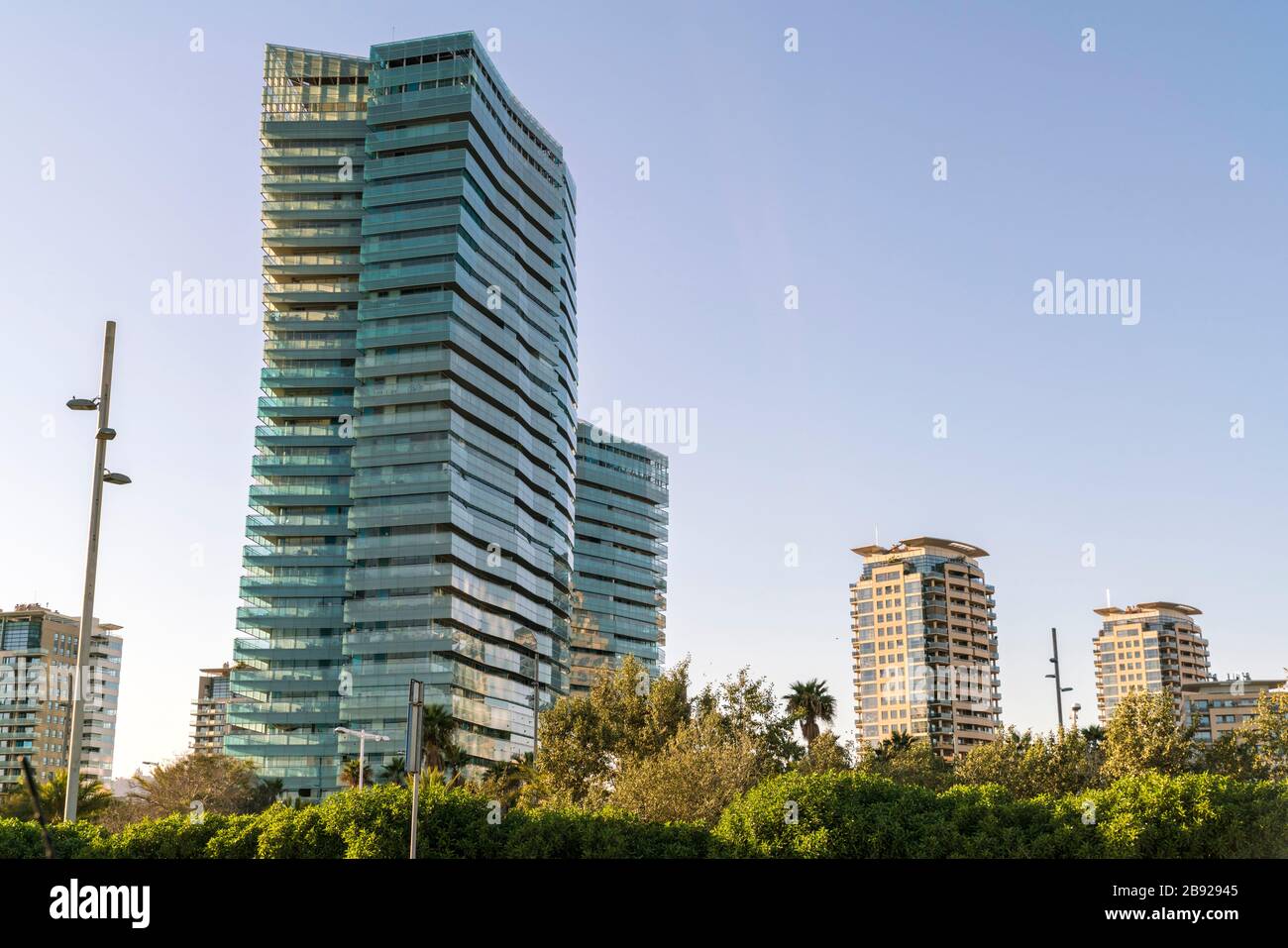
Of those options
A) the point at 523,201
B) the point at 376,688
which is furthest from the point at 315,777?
the point at 523,201

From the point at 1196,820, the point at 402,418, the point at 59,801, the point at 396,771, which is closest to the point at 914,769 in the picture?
the point at 1196,820

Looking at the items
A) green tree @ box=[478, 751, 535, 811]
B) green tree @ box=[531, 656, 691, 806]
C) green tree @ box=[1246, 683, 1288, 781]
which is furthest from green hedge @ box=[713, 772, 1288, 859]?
green tree @ box=[478, 751, 535, 811]

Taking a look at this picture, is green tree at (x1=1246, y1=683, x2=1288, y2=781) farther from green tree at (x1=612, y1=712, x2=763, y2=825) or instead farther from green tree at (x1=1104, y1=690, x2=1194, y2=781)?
green tree at (x1=612, y1=712, x2=763, y2=825)

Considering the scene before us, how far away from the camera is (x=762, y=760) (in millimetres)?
45156

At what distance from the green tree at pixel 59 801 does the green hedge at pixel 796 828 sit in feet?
78.6

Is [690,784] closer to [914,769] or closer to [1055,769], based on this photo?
[1055,769]

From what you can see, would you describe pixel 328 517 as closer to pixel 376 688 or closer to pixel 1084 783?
pixel 376 688

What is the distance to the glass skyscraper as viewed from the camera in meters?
142

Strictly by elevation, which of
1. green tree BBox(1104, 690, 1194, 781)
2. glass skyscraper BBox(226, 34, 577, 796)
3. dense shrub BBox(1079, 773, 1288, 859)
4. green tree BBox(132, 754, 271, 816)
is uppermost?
glass skyscraper BBox(226, 34, 577, 796)

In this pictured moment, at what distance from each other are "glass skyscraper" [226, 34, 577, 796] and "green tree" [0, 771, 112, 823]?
50434 mm

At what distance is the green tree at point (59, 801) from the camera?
5728 centimetres

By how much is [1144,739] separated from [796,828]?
26858mm

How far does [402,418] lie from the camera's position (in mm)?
148000
